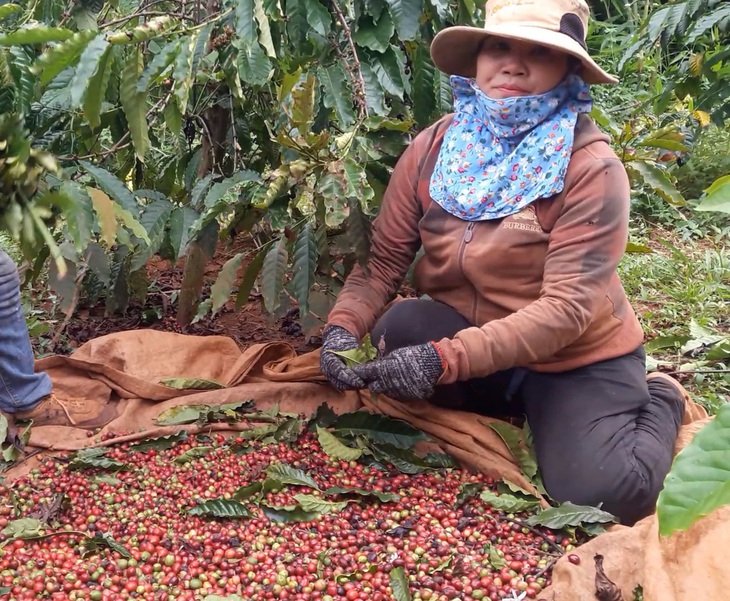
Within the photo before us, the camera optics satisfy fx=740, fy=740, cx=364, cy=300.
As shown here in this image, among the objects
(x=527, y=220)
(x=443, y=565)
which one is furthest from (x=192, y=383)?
(x=527, y=220)

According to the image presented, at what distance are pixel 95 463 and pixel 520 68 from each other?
1.47 meters

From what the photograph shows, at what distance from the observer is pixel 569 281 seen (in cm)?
177

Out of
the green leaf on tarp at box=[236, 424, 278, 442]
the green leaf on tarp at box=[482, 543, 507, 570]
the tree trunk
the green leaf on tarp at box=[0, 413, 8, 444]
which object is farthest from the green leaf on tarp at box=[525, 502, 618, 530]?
the tree trunk

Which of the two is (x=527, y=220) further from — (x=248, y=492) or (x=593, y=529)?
(x=248, y=492)

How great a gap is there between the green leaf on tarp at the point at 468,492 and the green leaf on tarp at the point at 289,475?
36 centimetres

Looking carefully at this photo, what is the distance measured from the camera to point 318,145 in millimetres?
1894

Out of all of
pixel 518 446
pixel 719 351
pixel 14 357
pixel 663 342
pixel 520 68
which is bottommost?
pixel 663 342

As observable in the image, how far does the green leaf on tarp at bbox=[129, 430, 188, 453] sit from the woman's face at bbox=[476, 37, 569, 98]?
1.26 meters

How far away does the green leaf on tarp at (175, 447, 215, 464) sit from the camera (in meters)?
2.02

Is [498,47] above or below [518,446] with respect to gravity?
above

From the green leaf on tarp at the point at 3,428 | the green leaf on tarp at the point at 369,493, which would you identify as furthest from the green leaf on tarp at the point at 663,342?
the green leaf on tarp at the point at 3,428

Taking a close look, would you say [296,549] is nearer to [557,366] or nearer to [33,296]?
[557,366]

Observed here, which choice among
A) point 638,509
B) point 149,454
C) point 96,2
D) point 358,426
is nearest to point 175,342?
point 149,454

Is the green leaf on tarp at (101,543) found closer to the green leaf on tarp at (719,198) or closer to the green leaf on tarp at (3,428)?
the green leaf on tarp at (3,428)
